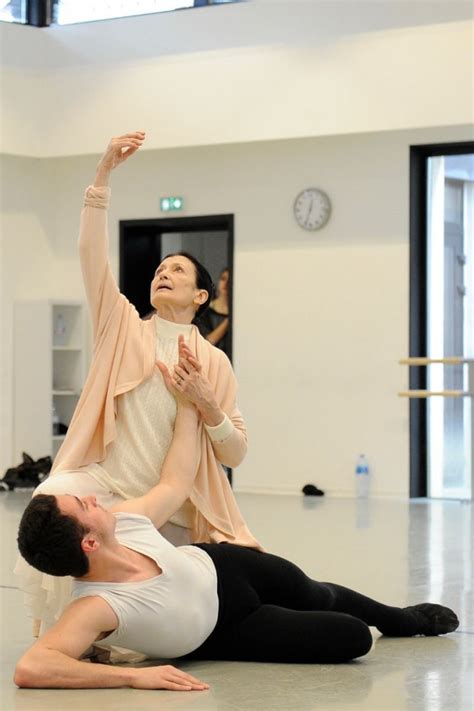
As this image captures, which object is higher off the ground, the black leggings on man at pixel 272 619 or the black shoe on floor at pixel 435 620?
the black leggings on man at pixel 272 619

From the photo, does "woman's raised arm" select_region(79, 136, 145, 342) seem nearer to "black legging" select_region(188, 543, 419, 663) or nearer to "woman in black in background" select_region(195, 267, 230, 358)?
"black legging" select_region(188, 543, 419, 663)

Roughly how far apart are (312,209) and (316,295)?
2.36ft

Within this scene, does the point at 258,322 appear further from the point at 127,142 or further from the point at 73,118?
the point at 127,142

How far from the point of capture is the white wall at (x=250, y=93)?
9445 millimetres

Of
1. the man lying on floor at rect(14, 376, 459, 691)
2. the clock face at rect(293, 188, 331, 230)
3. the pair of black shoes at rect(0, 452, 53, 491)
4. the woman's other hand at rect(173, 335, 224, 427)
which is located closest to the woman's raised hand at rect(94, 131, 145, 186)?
the woman's other hand at rect(173, 335, 224, 427)

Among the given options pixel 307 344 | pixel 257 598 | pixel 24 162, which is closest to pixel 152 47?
pixel 24 162

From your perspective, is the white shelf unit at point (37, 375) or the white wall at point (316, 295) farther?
the white shelf unit at point (37, 375)

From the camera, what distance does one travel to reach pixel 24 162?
11852 millimetres

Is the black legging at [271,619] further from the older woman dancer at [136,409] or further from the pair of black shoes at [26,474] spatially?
the pair of black shoes at [26,474]

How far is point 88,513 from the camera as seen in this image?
136 inches

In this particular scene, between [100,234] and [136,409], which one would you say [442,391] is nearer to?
[136,409]

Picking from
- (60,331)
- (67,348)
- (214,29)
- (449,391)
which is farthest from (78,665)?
(60,331)

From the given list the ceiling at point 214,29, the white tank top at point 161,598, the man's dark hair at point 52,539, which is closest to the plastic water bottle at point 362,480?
the ceiling at point 214,29

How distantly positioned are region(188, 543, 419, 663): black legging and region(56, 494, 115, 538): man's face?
44 centimetres
